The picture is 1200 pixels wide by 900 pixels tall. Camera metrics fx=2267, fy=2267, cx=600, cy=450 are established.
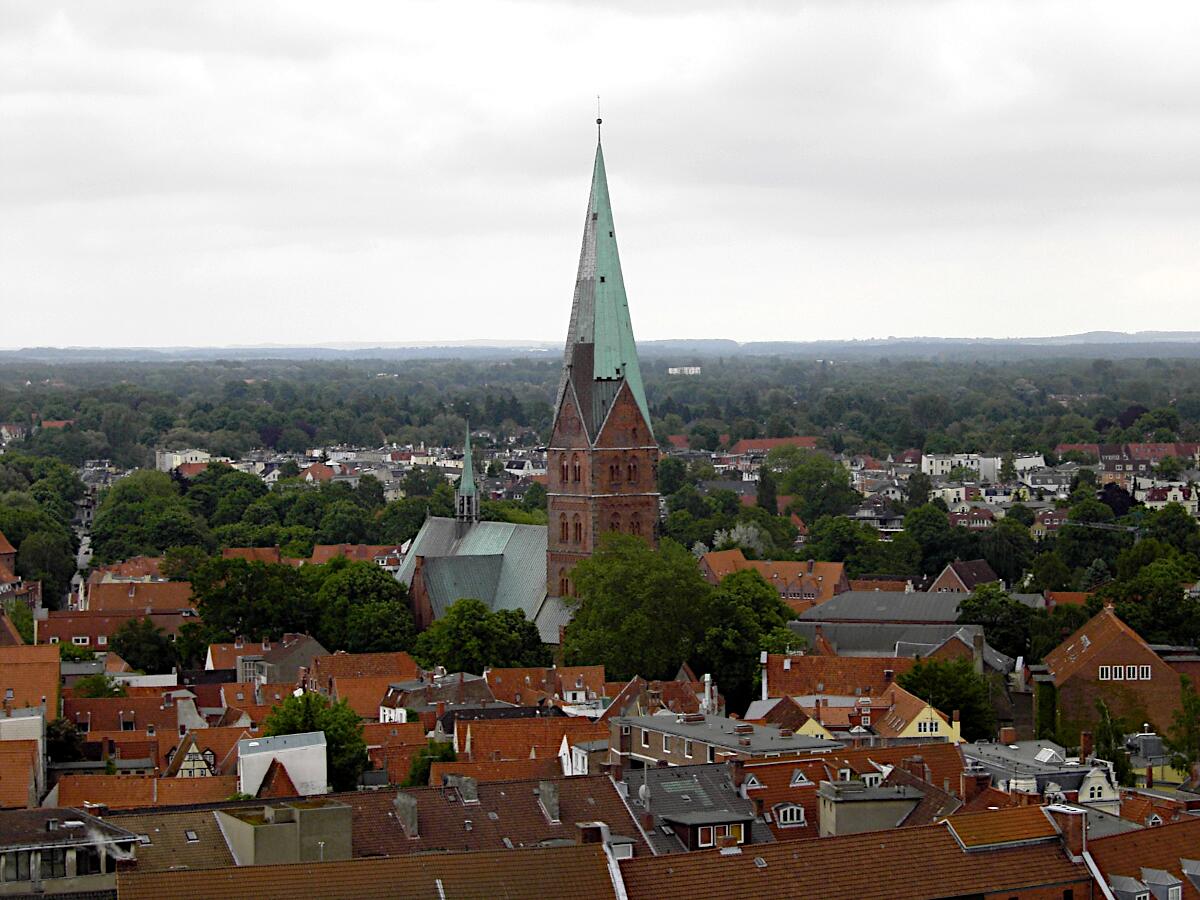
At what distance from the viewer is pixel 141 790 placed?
198 feet

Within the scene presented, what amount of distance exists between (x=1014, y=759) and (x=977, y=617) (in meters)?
38.2

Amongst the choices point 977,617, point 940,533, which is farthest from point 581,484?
point 940,533

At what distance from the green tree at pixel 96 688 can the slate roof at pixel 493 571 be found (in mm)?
22157

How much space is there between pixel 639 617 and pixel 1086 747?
24.5 meters

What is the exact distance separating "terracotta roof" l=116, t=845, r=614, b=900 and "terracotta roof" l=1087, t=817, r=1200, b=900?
10.8 m

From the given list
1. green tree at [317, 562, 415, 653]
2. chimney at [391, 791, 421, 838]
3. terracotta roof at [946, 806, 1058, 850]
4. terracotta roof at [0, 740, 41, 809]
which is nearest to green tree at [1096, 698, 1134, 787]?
terracotta roof at [946, 806, 1058, 850]

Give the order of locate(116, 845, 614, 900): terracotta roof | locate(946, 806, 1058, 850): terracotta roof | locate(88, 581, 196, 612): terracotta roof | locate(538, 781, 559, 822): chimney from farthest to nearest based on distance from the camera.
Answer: locate(88, 581, 196, 612): terracotta roof → locate(538, 781, 559, 822): chimney → locate(946, 806, 1058, 850): terracotta roof → locate(116, 845, 614, 900): terracotta roof

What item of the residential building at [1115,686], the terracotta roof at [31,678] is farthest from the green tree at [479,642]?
the residential building at [1115,686]

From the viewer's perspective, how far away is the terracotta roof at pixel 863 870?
41562 mm

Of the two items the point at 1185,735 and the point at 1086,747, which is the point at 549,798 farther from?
the point at 1185,735

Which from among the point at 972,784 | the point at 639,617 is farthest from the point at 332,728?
the point at 639,617

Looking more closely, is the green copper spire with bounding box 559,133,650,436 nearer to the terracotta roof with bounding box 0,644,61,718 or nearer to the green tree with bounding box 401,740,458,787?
the terracotta roof with bounding box 0,644,61,718

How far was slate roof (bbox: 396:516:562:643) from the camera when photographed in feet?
344

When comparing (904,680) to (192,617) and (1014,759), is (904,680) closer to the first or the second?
(1014,759)
